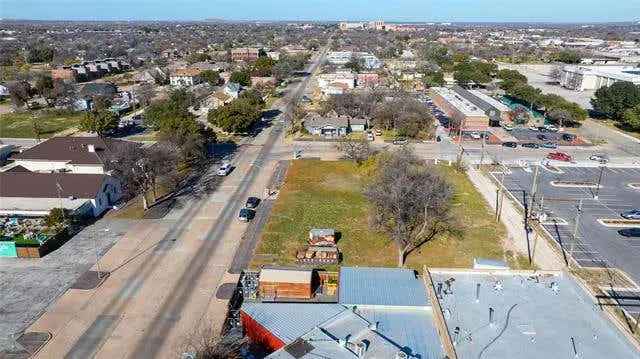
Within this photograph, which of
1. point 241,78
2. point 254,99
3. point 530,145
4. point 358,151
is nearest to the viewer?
point 358,151

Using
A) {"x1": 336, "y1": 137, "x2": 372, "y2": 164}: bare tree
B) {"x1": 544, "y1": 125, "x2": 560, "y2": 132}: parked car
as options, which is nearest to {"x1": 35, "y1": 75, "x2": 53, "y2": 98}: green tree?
{"x1": 336, "y1": 137, "x2": 372, "y2": 164}: bare tree

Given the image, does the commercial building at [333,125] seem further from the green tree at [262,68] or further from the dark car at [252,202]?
the green tree at [262,68]

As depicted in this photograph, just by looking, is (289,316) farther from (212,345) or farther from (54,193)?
(54,193)

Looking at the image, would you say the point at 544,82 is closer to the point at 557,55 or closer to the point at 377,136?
the point at 557,55

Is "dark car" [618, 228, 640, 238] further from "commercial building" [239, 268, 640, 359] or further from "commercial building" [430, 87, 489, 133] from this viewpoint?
"commercial building" [430, 87, 489, 133]

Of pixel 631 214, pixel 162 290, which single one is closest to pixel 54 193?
pixel 162 290
